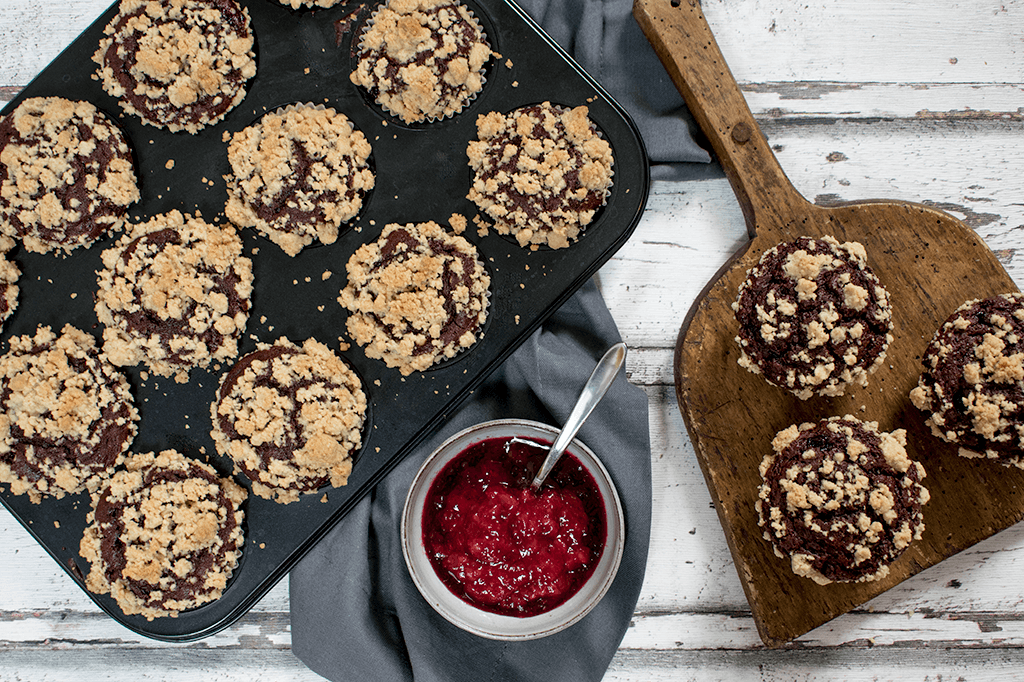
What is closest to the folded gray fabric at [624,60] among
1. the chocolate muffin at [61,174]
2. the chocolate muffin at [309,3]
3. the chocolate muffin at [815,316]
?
the chocolate muffin at [815,316]

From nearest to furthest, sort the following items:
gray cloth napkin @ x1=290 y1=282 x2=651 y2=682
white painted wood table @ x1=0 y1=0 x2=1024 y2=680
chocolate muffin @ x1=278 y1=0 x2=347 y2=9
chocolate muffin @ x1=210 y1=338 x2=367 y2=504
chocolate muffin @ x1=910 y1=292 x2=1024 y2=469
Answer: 1. chocolate muffin @ x1=910 y1=292 x2=1024 y2=469
2. chocolate muffin @ x1=210 y1=338 x2=367 y2=504
3. chocolate muffin @ x1=278 y1=0 x2=347 y2=9
4. gray cloth napkin @ x1=290 y1=282 x2=651 y2=682
5. white painted wood table @ x1=0 y1=0 x2=1024 y2=680

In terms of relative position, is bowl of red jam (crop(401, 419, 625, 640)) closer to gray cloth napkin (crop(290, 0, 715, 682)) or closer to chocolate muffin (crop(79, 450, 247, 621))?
gray cloth napkin (crop(290, 0, 715, 682))

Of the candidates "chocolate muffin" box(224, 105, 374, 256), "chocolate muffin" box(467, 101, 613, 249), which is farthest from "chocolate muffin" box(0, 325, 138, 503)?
"chocolate muffin" box(467, 101, 613, 249)

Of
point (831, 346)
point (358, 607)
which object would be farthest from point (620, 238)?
point (358, 607)

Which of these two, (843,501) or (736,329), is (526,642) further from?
(736,329)

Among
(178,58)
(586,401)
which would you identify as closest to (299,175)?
(178,58)
